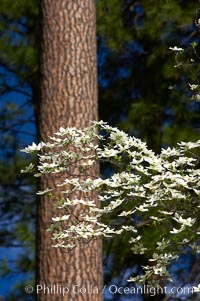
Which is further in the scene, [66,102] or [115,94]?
[115,94]

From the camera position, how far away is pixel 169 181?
2.14 meters

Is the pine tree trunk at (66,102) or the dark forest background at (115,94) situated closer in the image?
the pine tree trunk at (66,102)

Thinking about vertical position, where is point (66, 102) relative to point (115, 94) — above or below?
below

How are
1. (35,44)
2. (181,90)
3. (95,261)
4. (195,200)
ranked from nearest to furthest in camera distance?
1. (195,200)
2. (95,261)
3. (181,90)
4. (35,44)

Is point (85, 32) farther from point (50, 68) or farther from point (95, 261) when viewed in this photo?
point (95, 261)

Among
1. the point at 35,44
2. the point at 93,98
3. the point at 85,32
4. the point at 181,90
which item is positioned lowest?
the point at 93,98

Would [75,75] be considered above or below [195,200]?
above

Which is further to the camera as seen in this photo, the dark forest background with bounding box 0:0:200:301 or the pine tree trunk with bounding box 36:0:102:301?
the dark forest background with bounding box 0:0:200:301

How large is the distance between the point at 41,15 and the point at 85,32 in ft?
0.78

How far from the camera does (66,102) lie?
3.21 meters

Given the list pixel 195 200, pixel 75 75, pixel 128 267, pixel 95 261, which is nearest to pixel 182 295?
pixel 128 267

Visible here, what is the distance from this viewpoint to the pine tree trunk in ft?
10.1

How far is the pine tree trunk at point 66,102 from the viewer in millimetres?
3078

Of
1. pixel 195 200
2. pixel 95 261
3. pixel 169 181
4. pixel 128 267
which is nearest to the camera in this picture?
pixel 169 181
